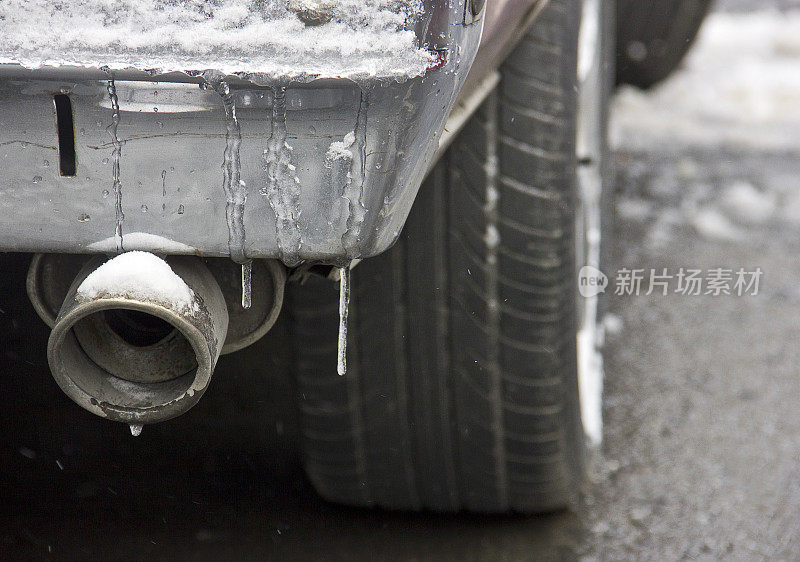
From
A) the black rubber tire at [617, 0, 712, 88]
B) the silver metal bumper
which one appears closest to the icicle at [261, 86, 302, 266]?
the silver metal bumper

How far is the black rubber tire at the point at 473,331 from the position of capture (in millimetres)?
1392

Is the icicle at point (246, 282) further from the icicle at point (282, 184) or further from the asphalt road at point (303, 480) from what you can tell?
the asphalt road at point (303, 480)

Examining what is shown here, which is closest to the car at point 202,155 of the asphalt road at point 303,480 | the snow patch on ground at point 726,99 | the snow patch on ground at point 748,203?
the asphalt road at point 303,480

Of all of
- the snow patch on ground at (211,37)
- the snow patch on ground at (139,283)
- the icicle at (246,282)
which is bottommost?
the icicle at (246,282)

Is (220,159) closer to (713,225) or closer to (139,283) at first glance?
(139,283)

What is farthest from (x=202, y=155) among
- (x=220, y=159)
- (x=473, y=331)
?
(x=473, y=331)

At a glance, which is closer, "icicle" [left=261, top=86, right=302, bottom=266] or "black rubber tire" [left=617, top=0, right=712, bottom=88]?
"icicle" [left=261, top=86, right=302, bottom=266]

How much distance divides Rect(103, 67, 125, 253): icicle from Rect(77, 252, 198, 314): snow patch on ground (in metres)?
0.02

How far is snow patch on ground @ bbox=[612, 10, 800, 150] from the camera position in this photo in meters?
3.67

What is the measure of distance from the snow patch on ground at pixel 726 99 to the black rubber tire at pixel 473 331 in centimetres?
226

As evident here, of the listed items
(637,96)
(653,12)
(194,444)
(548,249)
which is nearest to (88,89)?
(548,249)

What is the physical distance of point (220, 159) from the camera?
30.6 inches

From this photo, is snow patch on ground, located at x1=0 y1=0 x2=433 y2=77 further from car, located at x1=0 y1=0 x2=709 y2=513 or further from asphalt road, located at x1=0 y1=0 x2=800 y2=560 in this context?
asphalt road, located at x1=0 y1=0 x2=800 y2=560

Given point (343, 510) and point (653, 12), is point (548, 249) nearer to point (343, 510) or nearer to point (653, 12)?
point (343, 510)
